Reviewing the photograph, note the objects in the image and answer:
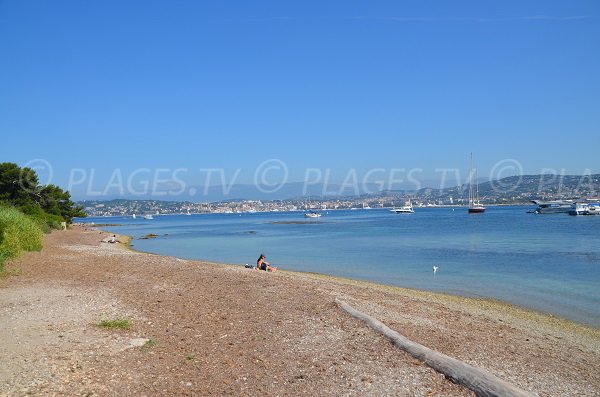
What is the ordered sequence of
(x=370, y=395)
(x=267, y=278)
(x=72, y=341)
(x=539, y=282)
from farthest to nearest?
(x=539, y=282), (x=267, y=278), (x=72, y=341), (x=370, y=395)

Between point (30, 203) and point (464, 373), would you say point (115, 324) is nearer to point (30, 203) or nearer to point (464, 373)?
point (464, 373)

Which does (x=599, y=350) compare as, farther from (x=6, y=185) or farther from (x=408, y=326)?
(x=6, y=185)

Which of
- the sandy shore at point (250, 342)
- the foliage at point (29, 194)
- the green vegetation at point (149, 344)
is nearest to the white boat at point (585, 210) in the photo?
the foliage at point (29, 194)

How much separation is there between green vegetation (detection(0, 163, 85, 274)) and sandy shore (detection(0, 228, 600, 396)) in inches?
346

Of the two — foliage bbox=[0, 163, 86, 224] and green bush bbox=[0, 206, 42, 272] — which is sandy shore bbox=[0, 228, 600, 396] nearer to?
green bush bbox=[0, 206, 42, 272]

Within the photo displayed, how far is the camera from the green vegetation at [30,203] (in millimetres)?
23750

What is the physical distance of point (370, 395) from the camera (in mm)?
6855

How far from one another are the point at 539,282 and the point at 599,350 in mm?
11919

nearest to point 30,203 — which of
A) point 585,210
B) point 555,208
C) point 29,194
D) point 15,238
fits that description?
point 29,194

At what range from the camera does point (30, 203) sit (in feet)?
171

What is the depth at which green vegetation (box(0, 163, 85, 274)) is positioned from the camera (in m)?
23.8

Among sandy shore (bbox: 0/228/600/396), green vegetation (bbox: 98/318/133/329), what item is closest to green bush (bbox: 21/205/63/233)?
sandy shore (bbox: 0/228/600/396)

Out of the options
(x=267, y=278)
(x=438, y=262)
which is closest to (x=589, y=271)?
(x=438, y=262)

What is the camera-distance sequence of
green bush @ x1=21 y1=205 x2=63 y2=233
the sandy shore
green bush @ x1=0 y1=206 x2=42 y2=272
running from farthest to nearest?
green bush @ x1=21 y1=205 x2=63 y2=233 < green bush @ x1=0 y1=206 x2=42 y2=272 < the sandy shore
